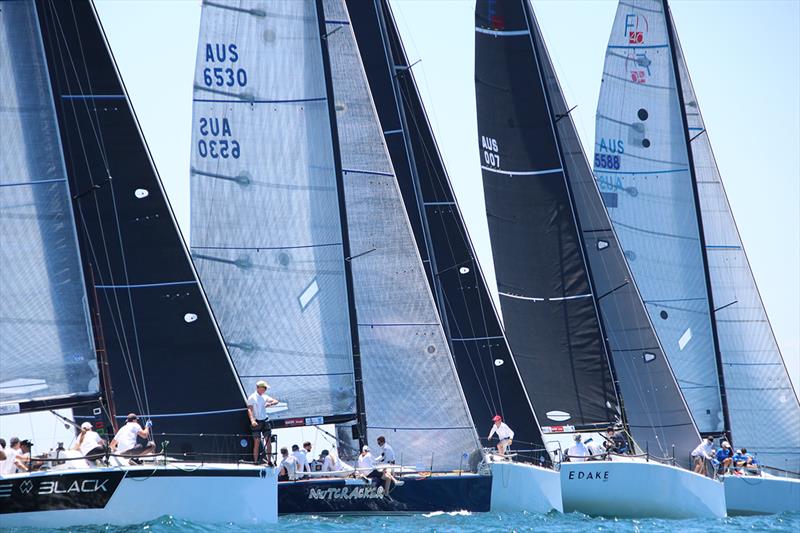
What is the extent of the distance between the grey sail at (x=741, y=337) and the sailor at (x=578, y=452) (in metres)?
7.22

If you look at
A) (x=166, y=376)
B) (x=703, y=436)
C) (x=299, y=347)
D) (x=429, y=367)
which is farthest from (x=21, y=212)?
(x=703, y=436)

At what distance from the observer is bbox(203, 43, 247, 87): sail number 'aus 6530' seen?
26.1m

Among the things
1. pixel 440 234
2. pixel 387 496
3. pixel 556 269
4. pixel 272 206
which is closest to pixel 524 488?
pixel 387 496

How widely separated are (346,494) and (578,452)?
604cm

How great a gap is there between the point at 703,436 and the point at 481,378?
268 inches

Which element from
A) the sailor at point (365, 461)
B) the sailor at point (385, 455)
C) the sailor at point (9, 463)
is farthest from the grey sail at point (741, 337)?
the sailor at point (9, 463)

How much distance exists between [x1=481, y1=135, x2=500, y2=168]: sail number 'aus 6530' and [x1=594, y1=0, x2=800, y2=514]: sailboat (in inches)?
160

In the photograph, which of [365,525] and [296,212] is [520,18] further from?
[365,525]

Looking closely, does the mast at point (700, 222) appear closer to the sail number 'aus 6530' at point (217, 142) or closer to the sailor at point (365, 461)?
the sailor at point (365, 461)

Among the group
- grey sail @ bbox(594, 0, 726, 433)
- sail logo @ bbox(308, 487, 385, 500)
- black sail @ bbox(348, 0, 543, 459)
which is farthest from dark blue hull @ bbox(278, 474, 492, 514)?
grey sail @ bbox(594, 0, 726, 433)

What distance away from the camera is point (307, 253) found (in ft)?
84.6

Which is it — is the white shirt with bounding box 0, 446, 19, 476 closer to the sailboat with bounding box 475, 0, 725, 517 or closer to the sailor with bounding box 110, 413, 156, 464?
the sailor with bounding box 110, 413, 156, 464

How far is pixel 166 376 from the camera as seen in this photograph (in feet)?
73.9

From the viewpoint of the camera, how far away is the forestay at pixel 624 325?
3044 cm
